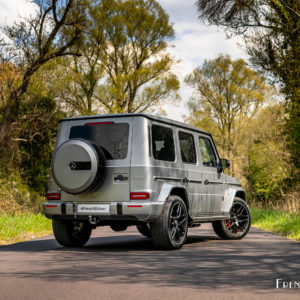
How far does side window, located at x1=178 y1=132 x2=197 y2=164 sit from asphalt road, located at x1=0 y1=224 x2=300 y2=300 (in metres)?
1.63

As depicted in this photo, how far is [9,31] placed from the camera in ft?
63.1

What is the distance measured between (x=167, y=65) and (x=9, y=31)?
17013 millimetres

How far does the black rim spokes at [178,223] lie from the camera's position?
926 cm

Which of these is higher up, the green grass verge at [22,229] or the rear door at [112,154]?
the rear door at [112,154]

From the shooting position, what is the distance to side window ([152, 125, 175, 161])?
9.13m

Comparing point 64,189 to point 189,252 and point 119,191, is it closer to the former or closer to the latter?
point 119,191

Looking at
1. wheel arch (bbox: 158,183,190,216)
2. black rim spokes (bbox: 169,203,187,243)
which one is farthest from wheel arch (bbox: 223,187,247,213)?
black rim spokes (bbox: 169,203,187,243)

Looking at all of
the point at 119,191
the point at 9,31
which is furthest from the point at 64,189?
the point at 9,31

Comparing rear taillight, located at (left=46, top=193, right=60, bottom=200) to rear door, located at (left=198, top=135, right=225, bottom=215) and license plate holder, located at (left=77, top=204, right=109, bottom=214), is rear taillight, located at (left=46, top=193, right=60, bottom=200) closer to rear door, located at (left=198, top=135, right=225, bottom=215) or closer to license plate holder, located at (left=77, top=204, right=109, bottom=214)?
license plate holder, located at (left=77, top=204, right=109, bottom=214)

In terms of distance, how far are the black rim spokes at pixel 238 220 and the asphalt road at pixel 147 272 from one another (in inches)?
73.7

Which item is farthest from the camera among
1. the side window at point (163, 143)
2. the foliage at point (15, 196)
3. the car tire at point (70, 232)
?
the foliage at point (15, 196)

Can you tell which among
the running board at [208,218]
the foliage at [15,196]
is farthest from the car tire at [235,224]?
the foliage at [15,196]

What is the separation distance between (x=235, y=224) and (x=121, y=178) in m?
3.95

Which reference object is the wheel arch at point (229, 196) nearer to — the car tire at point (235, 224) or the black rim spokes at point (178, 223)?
the car tire at point (235, 224)
